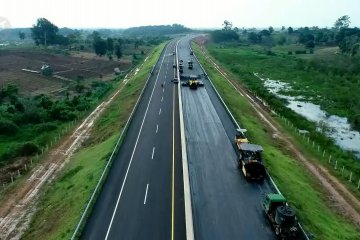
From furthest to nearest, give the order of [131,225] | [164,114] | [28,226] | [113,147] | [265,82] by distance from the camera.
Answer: [265,82]
[164,114]
[113,147]
[28,226]
[131,225]

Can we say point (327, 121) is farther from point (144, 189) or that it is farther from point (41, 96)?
point (41, 96)

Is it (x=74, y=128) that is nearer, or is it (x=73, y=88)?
(x=74, y=128)

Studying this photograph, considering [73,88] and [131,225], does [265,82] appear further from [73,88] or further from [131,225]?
[131,225]

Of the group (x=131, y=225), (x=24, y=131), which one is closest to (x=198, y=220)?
(x=131, y=225)

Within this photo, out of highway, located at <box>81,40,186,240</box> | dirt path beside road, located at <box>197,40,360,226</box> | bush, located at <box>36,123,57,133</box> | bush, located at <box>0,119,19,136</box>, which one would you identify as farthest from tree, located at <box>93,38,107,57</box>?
dirt path beside road, located at <box>197,40,360,226</box>

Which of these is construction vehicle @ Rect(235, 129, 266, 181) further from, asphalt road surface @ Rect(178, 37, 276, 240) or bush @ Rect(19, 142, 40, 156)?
bush @ Rect(19, 142, 40, 156)

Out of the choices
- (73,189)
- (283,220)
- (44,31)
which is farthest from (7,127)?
(44,31)

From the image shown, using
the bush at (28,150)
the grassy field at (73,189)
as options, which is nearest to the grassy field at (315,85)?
the grassy field at (73,189)
